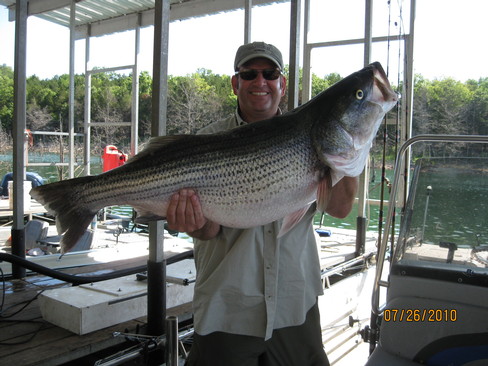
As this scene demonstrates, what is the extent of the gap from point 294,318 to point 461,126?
90.5 feet

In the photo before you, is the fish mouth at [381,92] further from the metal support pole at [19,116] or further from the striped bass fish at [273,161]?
the metal support pole at [19,116]

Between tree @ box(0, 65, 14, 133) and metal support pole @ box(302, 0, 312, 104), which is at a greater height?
tree @ box(0, 65, 14, 133)

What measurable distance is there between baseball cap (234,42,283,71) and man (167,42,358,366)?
0.85 m

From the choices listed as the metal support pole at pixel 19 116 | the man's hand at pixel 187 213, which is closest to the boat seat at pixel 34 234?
the metal support pole at pixel 19 116

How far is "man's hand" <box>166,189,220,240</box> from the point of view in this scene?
7.75 ft

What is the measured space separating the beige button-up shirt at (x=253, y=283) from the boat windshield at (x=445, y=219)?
80 centimetres

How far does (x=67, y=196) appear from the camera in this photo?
99.6 inches

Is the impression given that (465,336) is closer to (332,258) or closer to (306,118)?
(306,118)

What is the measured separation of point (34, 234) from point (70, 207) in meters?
7.26

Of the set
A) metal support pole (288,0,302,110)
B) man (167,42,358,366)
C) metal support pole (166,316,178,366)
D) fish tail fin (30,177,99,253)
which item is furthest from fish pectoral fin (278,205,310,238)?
metal support pole (288,0,302,110)

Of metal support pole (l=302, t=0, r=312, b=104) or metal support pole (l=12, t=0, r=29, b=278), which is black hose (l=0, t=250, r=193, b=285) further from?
metal support pole (l=302, t=0, r=312, b=104)

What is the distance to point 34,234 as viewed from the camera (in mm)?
8961

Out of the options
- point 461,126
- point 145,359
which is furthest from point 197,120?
point 145,359
